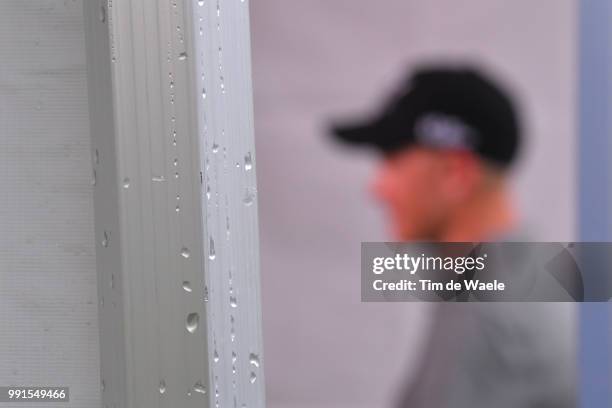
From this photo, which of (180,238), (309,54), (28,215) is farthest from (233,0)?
(309,54)

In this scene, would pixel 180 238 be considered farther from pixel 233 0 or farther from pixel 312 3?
pixel 312 3

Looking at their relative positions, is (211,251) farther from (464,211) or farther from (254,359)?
(464,211)

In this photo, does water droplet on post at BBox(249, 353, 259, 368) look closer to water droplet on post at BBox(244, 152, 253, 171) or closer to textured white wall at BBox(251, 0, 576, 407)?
water droplet on post at BBox(244, 152, 253, 171)

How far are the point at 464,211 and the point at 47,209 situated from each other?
104cm

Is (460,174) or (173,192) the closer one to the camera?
(173,192)

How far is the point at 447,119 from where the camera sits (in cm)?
197

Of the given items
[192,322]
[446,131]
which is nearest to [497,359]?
[446,131]

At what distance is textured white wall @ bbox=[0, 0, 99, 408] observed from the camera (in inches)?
54.5

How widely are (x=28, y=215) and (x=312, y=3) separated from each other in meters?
0.93

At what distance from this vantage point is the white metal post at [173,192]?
1003mm

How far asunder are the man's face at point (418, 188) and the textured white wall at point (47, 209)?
2.81 ft

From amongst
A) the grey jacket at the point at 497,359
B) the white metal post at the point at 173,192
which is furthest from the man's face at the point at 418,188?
the white metal post at the point at 173,192

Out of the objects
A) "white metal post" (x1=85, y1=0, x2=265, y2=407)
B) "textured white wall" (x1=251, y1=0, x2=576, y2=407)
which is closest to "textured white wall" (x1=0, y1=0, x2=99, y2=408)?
"white metal post" (x1=85, y1=0, x2=265, y2=407)

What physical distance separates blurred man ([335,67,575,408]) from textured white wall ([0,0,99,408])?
0.80 m
